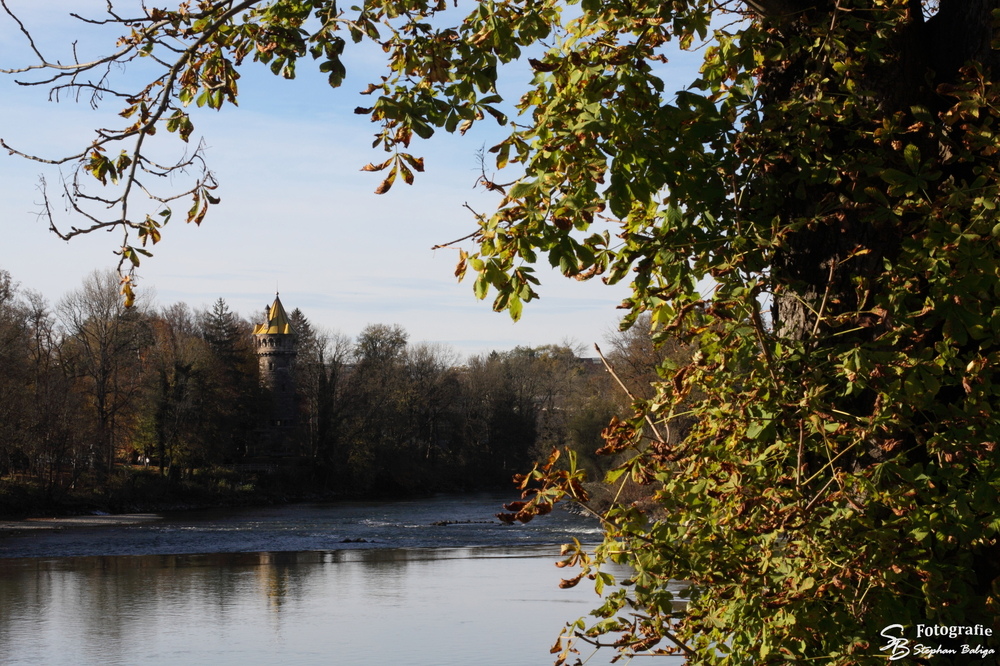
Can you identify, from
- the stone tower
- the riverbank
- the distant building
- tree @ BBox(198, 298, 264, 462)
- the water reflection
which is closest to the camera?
the water reflection

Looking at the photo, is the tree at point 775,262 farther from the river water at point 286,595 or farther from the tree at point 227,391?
the tree at point 227,391

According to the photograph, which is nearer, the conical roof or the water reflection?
the water reflection

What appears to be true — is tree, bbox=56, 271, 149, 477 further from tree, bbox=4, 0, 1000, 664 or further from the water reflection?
tree, bbox=4, 0, 1000, 664

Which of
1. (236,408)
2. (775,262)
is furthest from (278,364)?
(775,262)

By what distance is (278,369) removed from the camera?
65125 millimetres

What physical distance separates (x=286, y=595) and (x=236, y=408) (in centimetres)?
3912

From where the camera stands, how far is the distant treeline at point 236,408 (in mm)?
42566

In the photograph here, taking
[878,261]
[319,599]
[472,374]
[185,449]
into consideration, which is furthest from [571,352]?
[878,261]

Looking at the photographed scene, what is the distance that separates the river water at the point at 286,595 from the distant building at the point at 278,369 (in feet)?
91.6

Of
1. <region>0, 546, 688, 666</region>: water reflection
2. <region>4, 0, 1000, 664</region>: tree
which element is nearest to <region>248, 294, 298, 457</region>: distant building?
<region>0, 546, 688, 666</region>: water reflection

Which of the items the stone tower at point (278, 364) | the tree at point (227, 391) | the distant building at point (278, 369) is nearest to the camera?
the tree at point (227, 391)

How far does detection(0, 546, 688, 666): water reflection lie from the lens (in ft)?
42.5

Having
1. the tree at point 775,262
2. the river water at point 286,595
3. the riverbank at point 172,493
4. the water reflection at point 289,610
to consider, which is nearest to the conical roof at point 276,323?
the riverbank at point 172,493

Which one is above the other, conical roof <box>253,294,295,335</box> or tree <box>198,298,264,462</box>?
conical roof <box>253,294,295,335</box>
